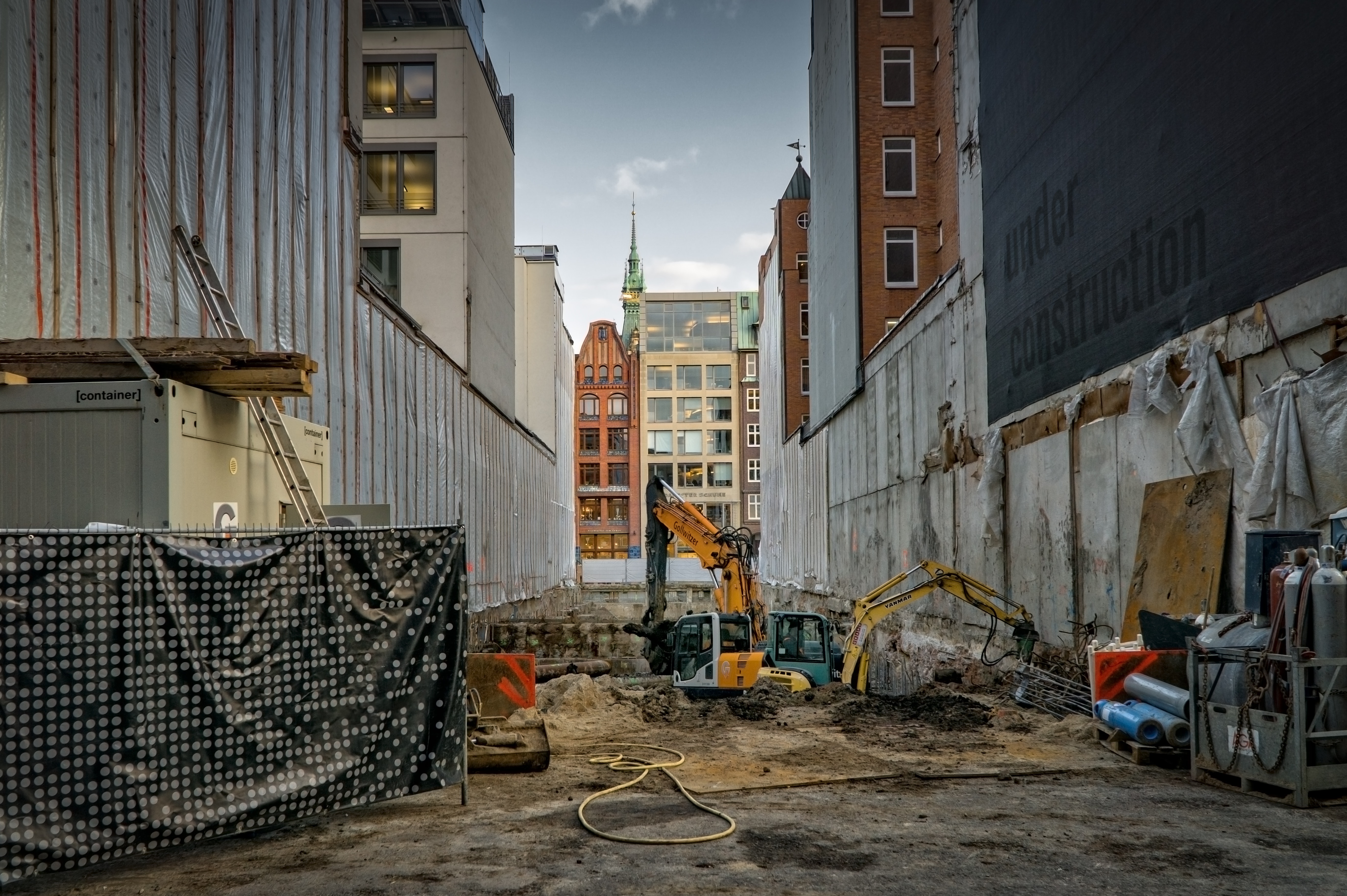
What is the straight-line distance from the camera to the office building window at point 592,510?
328 ft

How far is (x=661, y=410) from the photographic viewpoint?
9981cm

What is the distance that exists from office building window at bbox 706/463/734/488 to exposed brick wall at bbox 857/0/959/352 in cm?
6257

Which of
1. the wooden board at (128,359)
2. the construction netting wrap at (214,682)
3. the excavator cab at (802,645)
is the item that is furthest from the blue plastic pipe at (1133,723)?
the excavator cab at (802,645)

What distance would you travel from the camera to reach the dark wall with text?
35.7 ft

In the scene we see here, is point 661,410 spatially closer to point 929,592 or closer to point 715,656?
point 715,656

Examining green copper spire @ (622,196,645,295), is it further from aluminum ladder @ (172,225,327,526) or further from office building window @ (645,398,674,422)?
aluminum ladder @ (172,225,327,526)

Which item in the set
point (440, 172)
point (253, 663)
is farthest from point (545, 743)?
point (440, 172)

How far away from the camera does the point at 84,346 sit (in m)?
7.51

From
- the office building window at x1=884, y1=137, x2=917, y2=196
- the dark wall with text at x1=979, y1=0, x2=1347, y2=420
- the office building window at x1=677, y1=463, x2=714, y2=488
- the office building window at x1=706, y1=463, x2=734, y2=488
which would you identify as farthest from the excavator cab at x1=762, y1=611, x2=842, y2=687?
the office building window at x1=706, y1=463, x2=734, y2=488

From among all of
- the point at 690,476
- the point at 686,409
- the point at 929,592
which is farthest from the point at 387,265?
the point at 686,409

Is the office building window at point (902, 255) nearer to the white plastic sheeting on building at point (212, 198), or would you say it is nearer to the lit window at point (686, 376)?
the white plastic sheeting on building at point (212, 198)

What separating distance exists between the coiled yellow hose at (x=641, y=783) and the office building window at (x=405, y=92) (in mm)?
26803

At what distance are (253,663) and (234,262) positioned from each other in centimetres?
871

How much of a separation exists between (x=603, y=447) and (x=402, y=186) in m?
67.2
